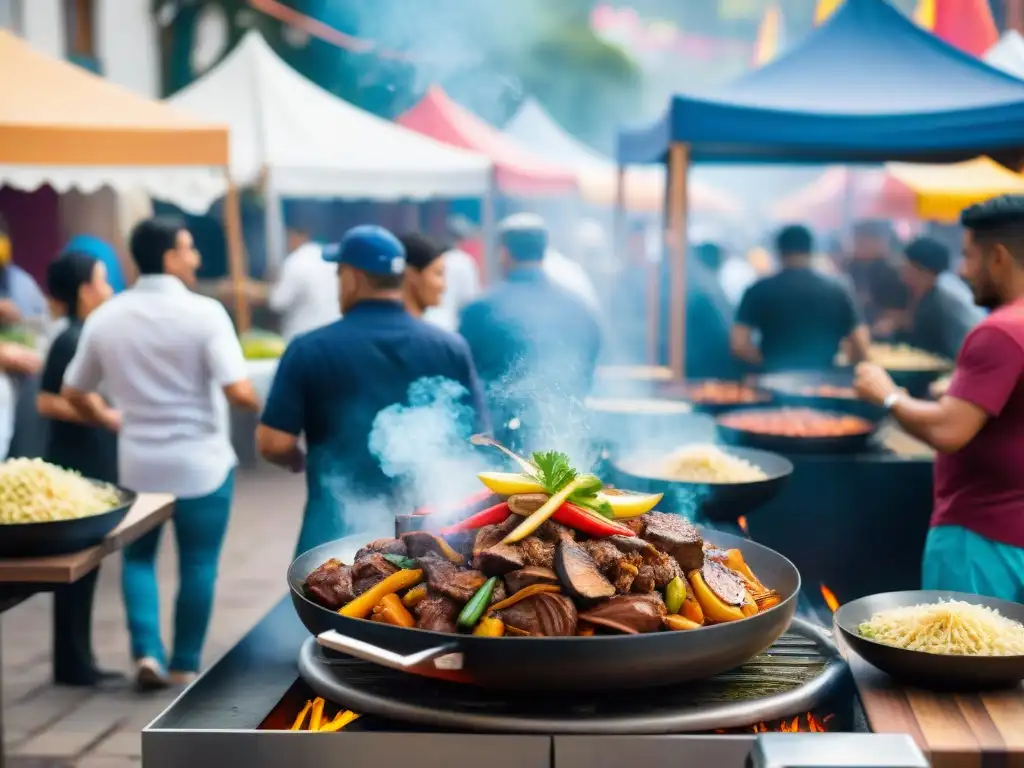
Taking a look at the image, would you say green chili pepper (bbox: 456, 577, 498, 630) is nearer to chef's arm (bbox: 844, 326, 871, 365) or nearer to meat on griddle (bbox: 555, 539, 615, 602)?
meat on griddle (bbox: 555, 539, 615, 602)

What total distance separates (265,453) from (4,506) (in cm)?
96

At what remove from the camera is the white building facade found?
1116 cm

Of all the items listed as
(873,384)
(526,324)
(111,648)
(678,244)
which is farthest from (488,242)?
(873,384)

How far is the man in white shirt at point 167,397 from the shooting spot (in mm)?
4730

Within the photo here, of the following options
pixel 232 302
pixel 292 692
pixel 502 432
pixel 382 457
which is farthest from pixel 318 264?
pixel 292 692

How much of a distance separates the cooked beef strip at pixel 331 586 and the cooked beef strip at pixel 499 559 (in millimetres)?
290

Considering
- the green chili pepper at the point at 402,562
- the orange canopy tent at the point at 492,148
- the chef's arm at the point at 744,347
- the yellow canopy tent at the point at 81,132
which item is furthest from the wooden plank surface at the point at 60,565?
the orange canopy tent at the point at 492,148

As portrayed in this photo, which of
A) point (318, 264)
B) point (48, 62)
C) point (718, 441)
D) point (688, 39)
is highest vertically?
point (688, 39)

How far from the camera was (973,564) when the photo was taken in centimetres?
344

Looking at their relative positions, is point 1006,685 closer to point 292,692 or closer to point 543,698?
point 543,698

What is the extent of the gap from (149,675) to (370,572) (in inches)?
133

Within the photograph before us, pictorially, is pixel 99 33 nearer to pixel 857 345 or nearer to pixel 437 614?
pixel 857 345

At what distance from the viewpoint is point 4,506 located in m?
3.14

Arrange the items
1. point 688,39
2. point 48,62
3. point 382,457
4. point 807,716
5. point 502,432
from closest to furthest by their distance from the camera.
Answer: point 807,716, point 382,457, point 502,432, point 48,62, point 688,39
